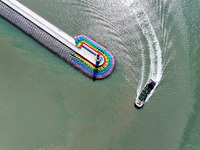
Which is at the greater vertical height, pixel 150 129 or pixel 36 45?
pixel 36 45

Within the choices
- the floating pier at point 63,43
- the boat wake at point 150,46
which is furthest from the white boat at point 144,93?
the floating pier at point 63,43

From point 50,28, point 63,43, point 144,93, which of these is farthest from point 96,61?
point 50,28

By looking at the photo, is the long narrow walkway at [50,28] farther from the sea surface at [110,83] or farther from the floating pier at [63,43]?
the sea surface at [110,83]

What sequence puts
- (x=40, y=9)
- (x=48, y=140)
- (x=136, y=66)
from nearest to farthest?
1. (x=48, y=140)
2. (x=136, y=66)
3. (x=40, y=9)

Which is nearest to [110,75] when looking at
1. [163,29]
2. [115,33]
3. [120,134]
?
[115,33]

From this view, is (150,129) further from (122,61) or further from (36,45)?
(36,45)

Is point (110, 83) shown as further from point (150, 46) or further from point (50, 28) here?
point (50, 28)

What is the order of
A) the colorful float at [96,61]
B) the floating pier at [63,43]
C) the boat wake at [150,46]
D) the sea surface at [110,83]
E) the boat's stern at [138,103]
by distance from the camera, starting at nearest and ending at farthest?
the sea surface at [110,83] < the boat's stern at [138,103] < the boat wake at [150,46] < the colorful float at [96,61] < the floating pier at [63,43]
